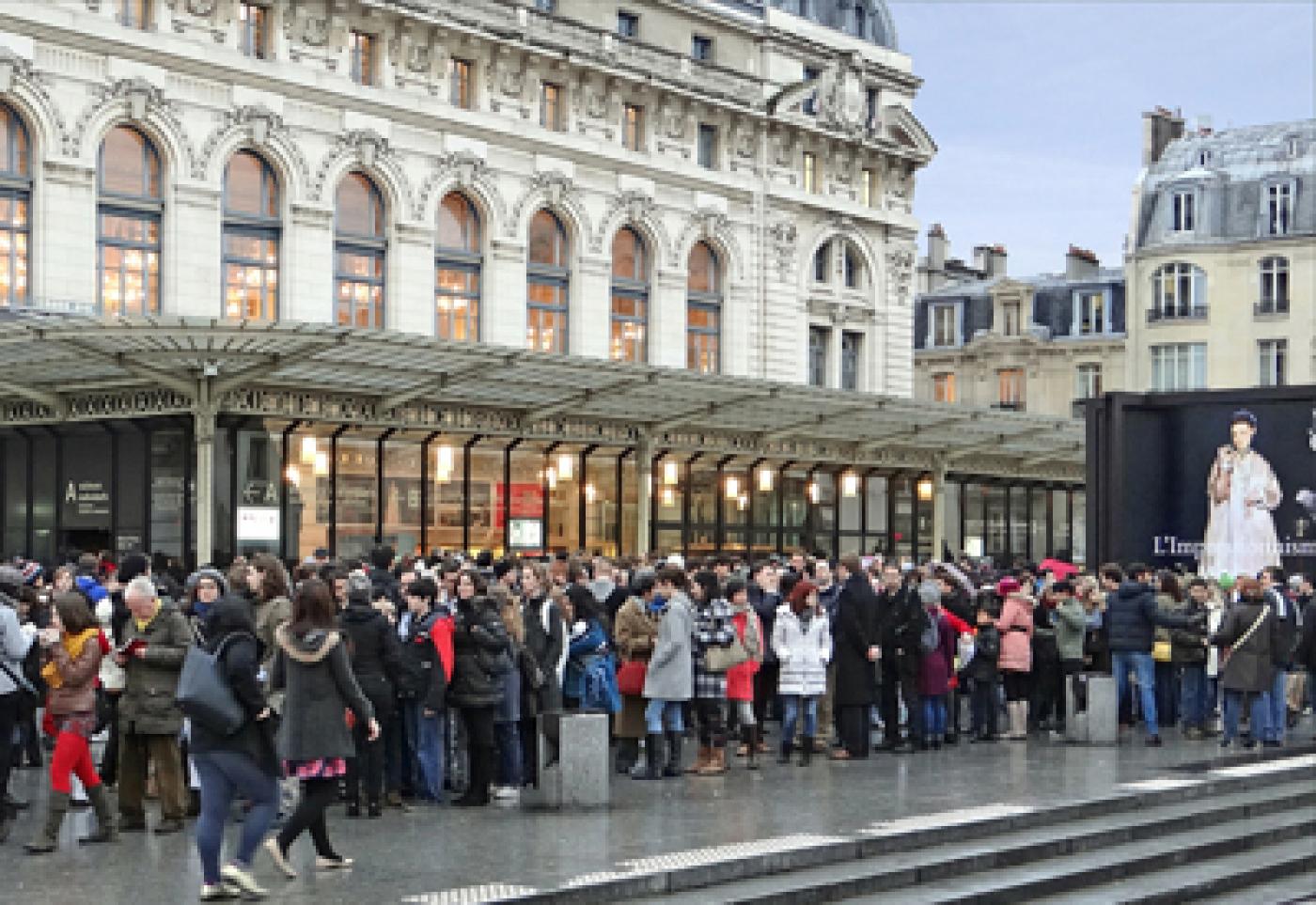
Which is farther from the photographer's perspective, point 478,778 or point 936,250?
point 936,250

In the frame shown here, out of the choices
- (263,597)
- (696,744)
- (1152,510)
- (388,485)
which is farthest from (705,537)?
(263,597)

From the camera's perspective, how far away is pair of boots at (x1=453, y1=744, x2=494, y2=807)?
45.1 ft

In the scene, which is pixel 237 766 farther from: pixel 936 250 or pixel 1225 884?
pixel 936 250

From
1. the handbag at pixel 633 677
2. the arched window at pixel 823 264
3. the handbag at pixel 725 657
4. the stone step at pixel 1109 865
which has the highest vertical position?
the arched window at pixel 823 264

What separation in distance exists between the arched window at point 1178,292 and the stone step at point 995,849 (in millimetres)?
45070

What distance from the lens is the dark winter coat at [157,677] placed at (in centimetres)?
1201

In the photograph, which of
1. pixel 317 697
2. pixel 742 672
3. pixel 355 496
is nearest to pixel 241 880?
pixel 317 697

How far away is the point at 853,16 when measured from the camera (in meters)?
51.4

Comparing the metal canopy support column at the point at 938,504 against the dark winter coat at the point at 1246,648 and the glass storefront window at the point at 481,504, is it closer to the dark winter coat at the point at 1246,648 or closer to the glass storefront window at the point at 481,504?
the glass storefront window at the point at 481,504

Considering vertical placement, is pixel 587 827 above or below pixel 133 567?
below

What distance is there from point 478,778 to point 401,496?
20380 mm

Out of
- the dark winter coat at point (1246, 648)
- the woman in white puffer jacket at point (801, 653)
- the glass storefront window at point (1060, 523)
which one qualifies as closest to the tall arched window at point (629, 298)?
the glass storefront window at point (1060, 523)

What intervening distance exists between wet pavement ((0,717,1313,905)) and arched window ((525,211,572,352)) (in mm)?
24748

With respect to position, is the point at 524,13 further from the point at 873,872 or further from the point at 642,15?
the point at 873,872
